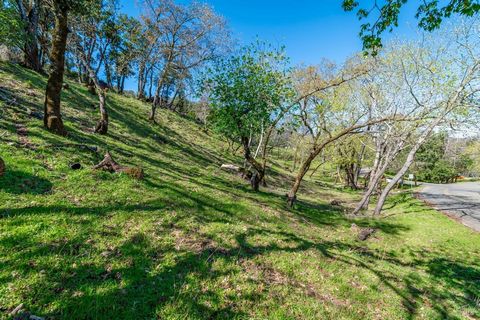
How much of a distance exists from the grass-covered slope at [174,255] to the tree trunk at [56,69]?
2.25 feet

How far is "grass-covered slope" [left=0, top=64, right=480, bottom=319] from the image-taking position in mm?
4574

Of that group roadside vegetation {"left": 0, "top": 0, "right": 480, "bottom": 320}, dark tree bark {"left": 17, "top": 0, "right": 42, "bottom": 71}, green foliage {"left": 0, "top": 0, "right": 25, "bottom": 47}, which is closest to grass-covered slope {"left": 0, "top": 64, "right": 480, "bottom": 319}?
roadside vegetation {"left": 0, "top": 0, "right": 480, "bottom": 320}

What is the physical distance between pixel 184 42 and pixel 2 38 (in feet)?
51.1

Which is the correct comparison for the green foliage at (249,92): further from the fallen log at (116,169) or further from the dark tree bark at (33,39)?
the dark tree bark at (33,39)

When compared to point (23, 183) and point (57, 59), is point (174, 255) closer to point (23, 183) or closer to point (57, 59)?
point (23, 183)

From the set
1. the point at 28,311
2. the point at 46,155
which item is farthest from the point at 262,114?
the point at 28,311

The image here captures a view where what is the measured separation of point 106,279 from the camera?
190 inches

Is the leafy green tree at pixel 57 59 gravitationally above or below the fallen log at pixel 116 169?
above

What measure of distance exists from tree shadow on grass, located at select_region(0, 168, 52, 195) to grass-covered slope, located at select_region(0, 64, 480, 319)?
0.04 meters

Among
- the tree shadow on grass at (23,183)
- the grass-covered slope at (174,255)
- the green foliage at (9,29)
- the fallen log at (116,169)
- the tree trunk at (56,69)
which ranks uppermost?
the green foliage at (9,29)

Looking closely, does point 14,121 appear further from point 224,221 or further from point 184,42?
point 184,42

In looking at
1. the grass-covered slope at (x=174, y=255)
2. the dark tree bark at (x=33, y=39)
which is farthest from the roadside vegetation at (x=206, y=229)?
the dark tree bark at (x=33, y=39)

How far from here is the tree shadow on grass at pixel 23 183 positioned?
661 centimetres

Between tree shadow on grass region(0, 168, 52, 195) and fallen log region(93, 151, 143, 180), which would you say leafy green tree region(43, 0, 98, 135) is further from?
tree shadow on grass region(0, 168, 52, 195)
